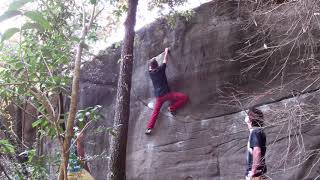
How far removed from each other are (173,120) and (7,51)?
6.41 m

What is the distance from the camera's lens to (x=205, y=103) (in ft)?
28.2

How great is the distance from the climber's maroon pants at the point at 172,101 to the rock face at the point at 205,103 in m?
0.13

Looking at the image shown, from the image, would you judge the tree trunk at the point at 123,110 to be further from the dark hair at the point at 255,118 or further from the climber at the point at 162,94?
the dark hair at the point at 255,118

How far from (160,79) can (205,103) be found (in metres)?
1.07

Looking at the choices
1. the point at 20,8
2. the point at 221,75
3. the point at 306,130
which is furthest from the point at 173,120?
the point at 20,8

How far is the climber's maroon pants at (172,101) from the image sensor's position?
8820 mm

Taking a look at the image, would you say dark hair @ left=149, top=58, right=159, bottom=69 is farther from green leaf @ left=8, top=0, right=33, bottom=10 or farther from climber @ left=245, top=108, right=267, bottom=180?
Result: green leaf @ left=8, top=0, right=33, bottom=10

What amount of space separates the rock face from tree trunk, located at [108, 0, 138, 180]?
176 cm

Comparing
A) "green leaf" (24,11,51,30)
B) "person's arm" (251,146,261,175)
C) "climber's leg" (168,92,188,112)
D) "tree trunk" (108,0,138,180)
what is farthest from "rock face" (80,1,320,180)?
"green leaf" (24,11,51,30)

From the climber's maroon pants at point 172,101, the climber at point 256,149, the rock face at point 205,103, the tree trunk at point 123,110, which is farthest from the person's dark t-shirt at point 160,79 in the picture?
the climber at point 256,149

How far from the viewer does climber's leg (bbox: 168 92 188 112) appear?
8.81 metres

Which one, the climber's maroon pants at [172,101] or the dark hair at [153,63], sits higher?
the dark hair at [153,63]

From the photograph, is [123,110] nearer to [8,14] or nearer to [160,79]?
Result: [160,79]

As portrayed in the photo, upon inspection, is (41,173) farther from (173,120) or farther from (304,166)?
(173,120)
